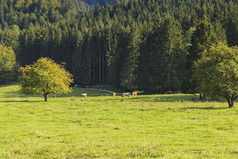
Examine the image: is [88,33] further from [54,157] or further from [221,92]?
[54,157]

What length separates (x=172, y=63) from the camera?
7888 centimetres

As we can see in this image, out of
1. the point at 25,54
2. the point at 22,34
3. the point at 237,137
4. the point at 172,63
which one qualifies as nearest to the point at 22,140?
the point at 237,137

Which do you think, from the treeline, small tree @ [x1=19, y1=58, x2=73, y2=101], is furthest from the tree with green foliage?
small tree @ [x1=19, y1=58, x2=73, y2=101]

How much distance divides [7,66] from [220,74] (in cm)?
11717

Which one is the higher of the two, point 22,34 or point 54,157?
point 22,34

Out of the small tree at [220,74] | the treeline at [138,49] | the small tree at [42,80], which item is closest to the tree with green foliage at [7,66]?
the treeline at [138,49]

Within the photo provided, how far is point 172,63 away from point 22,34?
359 feet

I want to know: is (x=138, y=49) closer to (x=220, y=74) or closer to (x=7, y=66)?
(x=220, y=74)

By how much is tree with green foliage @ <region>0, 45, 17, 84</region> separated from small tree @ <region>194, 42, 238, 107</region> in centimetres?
11188

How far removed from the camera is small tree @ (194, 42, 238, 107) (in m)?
33.6

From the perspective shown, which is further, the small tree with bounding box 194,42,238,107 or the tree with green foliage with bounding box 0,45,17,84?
the tree with green foliage with bounding box 0,45,17,84

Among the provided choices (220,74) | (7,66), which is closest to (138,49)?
(220,74)

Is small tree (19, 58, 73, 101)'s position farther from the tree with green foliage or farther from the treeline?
the tree with green foliage

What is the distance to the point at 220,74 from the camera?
34.7 m
